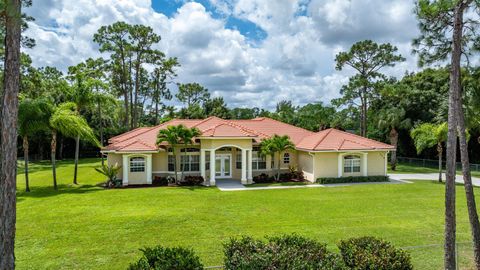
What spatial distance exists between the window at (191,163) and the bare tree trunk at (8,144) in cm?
1959

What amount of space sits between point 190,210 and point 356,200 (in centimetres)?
950

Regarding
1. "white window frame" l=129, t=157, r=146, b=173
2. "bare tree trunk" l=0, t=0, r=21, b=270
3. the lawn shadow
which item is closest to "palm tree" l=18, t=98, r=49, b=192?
the lawn shadow

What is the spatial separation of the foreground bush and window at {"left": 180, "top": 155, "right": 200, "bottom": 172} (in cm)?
1881

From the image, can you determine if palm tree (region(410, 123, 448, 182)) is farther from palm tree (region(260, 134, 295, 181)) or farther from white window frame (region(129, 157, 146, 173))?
white window frame (region(129, 157, 146, 173))

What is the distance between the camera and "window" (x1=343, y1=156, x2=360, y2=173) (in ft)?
88.3

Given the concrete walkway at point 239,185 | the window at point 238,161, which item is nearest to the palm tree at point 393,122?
the concrete walkway at point 239,185

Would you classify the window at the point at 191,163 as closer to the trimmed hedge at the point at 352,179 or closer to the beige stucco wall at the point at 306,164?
the beige stucco wall at the point at 306,164

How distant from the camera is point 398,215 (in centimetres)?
1560

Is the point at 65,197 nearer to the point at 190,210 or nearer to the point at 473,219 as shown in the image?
the point at 190,210

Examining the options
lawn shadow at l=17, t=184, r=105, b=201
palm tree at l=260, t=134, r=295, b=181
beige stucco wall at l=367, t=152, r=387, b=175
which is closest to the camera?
lawn shadow at l=17, t=184, r=105, b=201

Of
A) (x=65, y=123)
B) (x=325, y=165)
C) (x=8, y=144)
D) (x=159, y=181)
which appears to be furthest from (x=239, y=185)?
(x=8, y=144)

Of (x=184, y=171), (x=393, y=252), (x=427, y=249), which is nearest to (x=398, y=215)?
(x=427, y=249)

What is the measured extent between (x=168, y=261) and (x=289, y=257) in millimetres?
2581

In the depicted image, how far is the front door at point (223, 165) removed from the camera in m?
27.9
